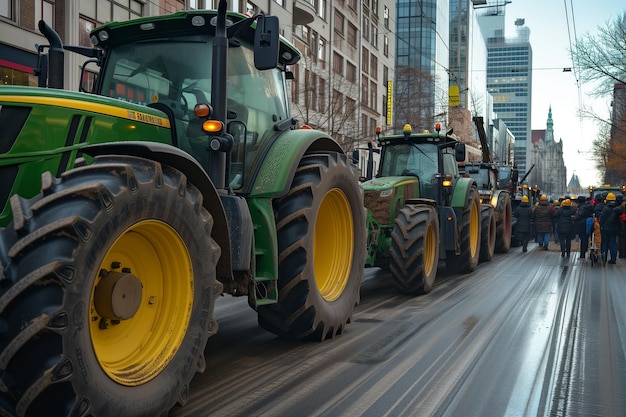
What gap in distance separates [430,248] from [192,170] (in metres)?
6.34

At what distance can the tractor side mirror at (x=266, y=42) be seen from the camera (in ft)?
14.9

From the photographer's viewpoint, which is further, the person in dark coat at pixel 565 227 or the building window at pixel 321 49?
the building window at pixel 321 49

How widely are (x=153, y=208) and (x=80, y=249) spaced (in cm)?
61

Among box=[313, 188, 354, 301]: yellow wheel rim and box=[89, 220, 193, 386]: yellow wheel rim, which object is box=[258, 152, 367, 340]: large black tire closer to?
box=[313, 188, 354, 301]: yellow wheel rim

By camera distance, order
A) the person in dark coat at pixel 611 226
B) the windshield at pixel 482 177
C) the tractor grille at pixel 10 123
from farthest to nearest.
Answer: the windshield at pixel 482 177 < the person in dark coat at pixel 611 226 < the tractor grille at pixel 10 123

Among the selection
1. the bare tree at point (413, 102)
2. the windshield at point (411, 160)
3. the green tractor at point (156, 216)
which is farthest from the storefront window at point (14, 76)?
the bare tree at point (413, 102)

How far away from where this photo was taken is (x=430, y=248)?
385 inches

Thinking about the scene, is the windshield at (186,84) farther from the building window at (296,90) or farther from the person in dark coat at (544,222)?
the building window at (296,90)

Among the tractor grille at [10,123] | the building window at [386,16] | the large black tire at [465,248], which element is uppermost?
the building window at [386,16]

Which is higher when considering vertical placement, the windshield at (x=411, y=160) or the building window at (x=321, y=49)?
the building window at (x=321, y=49)

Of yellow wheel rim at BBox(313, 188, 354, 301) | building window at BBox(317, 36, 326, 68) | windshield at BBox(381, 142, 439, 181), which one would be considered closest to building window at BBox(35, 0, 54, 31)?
windshield at BBox(381, 142, 439, 181)

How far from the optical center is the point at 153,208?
140 inches

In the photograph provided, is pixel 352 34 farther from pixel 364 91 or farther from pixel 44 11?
pixel 44 11

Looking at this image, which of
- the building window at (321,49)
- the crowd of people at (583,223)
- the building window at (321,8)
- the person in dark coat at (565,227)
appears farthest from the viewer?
the building window at (321,8)
